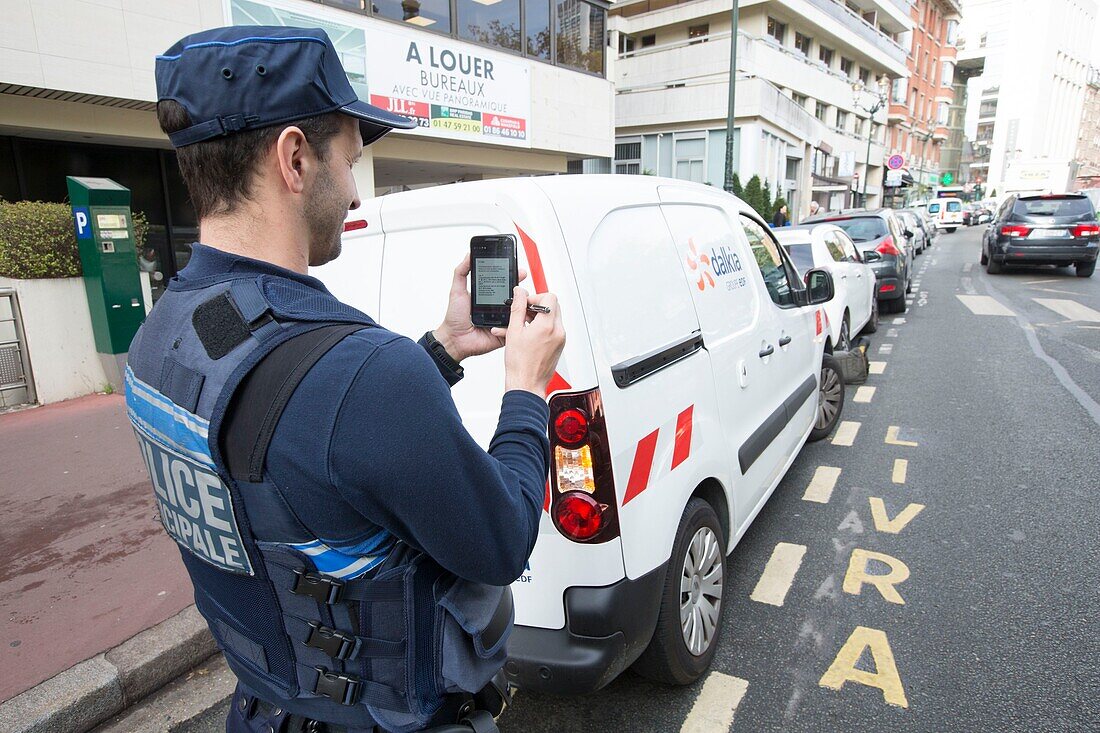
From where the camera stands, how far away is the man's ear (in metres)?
1.08

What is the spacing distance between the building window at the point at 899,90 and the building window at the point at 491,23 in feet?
140

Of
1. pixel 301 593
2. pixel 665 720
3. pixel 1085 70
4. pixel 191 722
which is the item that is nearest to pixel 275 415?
pixel 301 593

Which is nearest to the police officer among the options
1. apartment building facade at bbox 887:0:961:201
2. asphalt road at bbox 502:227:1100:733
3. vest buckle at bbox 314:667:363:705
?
vest buckle at bbox 314:667:363:705

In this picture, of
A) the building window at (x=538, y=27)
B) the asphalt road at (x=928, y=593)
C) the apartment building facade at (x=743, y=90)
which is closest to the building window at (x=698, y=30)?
the apartment building facade at (x=743, y=90)

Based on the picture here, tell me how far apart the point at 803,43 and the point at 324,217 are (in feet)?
120

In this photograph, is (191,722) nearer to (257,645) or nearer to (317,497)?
(257,645)

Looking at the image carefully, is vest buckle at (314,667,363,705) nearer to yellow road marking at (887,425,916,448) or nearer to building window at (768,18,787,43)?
yellow road marking at (887,425,916,448)

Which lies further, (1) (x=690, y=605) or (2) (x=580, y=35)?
(2) (x=580, y=35)

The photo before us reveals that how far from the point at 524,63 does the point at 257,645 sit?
14418 millimetres

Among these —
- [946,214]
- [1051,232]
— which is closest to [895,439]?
[1051,232]

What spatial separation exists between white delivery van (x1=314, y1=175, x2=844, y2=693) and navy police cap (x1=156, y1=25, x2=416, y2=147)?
104 cm

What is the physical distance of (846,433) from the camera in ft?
18.4

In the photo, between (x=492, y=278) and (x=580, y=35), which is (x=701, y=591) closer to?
(x=492, y=278)

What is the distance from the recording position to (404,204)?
233 centimetres
